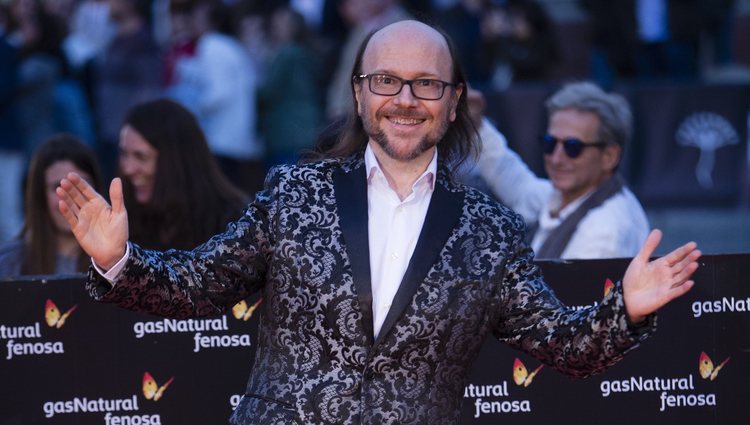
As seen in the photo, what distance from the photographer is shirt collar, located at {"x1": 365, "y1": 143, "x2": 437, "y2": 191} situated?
4.25 metres

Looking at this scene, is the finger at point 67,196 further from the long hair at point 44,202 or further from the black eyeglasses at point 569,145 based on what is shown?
the black eyeglasses at point 569,145

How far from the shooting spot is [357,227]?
410cm

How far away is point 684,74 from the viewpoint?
12922 millimetres

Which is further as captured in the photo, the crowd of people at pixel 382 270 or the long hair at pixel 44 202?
the long hair at pixel 44 202

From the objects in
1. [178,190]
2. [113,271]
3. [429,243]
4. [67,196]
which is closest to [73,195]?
[67,196]

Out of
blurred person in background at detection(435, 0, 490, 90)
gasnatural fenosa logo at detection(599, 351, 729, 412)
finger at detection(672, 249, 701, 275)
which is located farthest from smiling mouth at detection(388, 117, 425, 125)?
blurred person in background at detection(435, 0, 490, 90)

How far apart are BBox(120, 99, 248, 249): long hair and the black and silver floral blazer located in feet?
7.67

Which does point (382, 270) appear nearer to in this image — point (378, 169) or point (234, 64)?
point (378, 169)

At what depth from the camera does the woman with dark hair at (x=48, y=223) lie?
6.49 metres

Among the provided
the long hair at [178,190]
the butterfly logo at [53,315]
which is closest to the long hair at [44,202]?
the long hair at [178,190]

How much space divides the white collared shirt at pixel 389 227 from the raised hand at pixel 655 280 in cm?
67

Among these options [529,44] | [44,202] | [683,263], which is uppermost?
[529,44]

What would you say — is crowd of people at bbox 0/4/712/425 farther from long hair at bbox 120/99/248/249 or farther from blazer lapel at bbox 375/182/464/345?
long hair at bbox 120/99/248/249

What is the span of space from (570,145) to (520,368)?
1.65 metres
